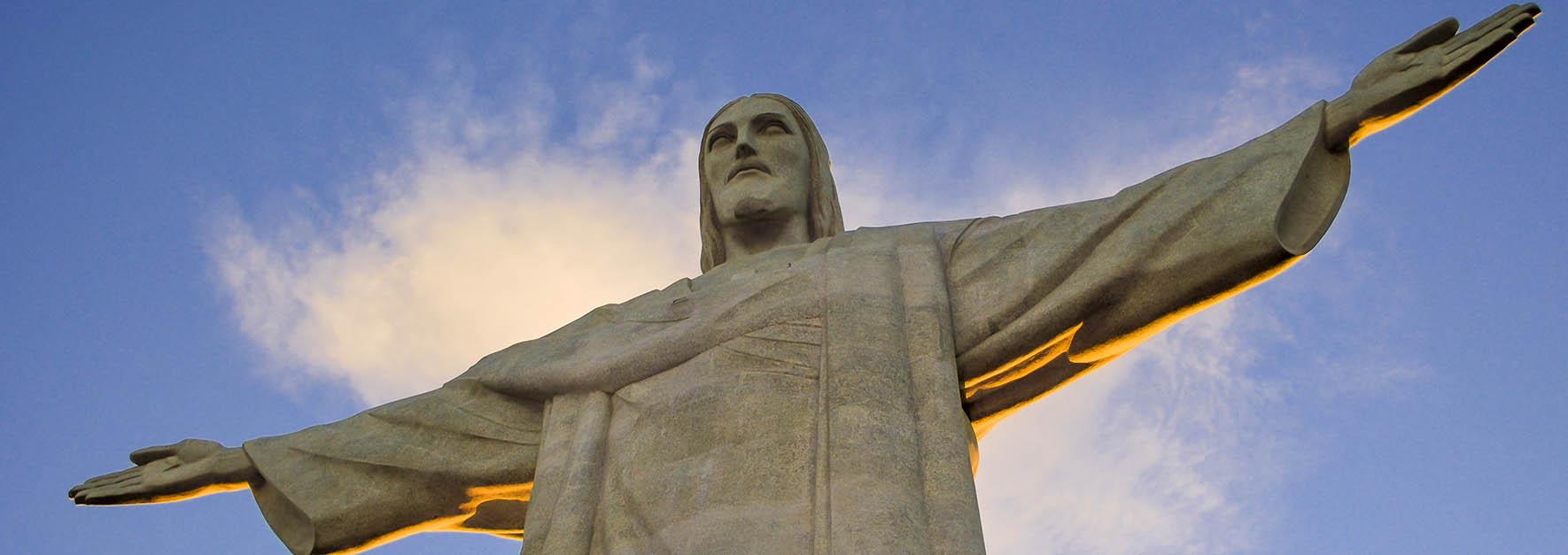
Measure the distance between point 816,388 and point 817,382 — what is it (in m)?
0.04

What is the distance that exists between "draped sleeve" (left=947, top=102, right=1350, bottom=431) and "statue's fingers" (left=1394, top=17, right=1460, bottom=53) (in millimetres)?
594

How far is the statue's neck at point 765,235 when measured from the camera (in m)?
12.1

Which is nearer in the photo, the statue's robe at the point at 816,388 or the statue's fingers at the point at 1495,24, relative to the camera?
the statue's robe at the point at 816,388

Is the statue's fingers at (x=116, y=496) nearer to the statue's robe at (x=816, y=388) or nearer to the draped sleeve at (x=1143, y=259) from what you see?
the statue's robe at (x=816, y=388)

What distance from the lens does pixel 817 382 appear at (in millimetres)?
9523

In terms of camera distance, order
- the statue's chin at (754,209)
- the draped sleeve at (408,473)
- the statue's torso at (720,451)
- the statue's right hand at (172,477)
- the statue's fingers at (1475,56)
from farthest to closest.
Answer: the statue's chin at (754,209), the statue's right hand at (172,477), the draped sleeve at (408,473), the statue's fingers at (1475,56), the statue's torso at (720,451)

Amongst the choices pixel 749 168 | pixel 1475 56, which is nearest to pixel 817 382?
pixel 749 168

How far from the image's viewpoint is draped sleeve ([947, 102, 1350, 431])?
31.3ft

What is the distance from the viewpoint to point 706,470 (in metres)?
9.23

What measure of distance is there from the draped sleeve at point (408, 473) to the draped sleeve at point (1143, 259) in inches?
117

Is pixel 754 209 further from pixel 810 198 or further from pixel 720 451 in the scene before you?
pixel 720 451

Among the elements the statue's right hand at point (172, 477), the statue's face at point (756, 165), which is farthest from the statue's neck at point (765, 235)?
the statue's right hand at point (172, 477)

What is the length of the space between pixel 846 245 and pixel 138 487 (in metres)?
4.88

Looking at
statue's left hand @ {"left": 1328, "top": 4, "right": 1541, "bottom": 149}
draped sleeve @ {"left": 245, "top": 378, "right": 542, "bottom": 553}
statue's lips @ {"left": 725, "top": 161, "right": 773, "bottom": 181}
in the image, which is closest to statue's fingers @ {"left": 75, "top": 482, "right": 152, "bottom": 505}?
draped sleeve @ {"left": 245, "top": 378, "right": 542, "bottom": 553}
